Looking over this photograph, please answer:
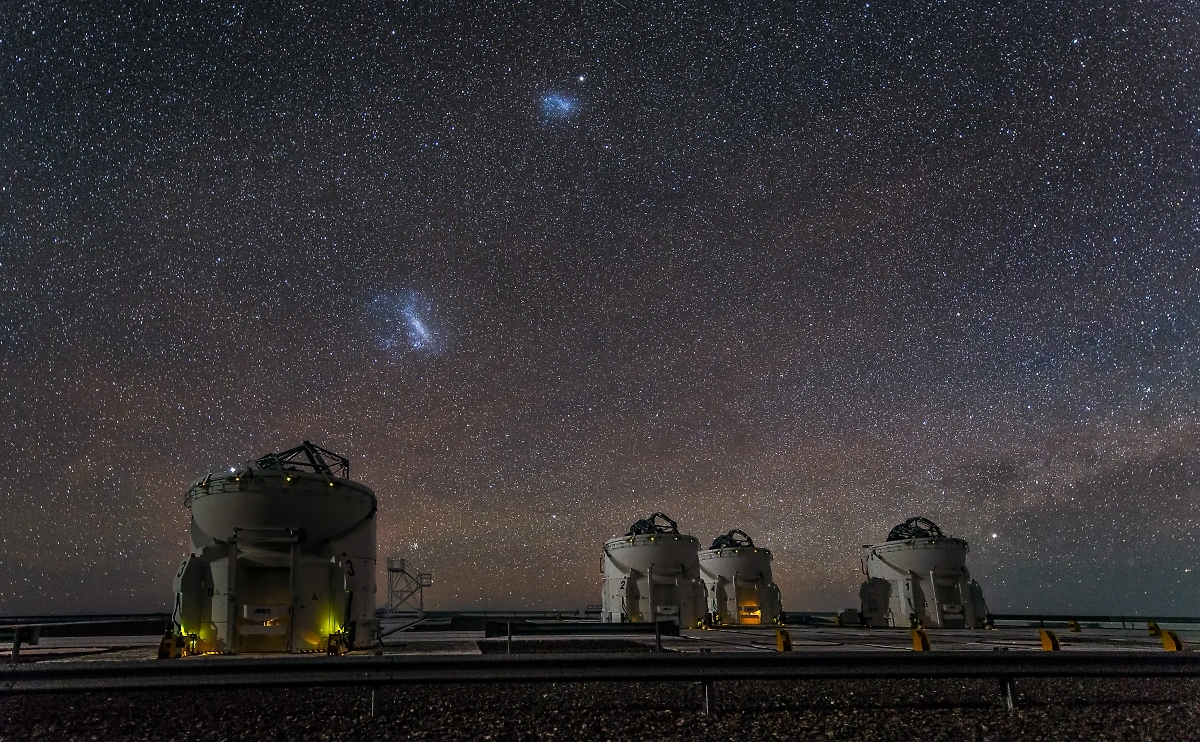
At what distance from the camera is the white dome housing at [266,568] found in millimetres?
18500

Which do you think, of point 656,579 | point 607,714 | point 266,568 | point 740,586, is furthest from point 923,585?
point 607,714

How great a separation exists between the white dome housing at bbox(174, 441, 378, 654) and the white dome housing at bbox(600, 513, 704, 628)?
21729 millimetres

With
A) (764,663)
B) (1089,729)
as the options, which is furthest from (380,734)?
(1089,729)

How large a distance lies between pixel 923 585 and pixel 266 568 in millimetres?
35506

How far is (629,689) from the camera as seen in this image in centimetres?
945

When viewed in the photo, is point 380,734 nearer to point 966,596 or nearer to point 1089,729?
point 1089,729

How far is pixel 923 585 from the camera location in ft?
134

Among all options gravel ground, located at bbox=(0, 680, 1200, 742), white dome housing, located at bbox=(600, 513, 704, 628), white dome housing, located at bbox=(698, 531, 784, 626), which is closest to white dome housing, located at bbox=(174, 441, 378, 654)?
gravel ground, located at bbox=(0, 680, 1200, 742)

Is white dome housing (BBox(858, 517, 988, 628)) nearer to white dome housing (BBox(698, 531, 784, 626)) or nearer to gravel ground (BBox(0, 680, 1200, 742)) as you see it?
white dome housing (BBox(698, 531, 784, 626))

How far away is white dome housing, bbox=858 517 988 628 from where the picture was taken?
3975 cm

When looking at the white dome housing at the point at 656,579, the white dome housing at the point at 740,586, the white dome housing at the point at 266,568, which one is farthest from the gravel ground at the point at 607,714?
the white dome housing at the point at 740,586

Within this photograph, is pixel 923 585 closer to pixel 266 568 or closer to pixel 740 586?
pixel 740 586

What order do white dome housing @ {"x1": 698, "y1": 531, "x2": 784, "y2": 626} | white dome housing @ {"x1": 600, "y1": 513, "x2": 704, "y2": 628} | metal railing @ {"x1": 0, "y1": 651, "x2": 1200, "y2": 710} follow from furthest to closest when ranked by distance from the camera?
white dome housing @ {"x1": 698, "y1": 531, "x2": 784, "y2": 626}, white dome housing @ {"x1": 600, "y1": 513, "x2": 704, "y2": 628}, metal railing @ {"x1": 0, "y1": 651, "x2": 1200, "y2": 710}

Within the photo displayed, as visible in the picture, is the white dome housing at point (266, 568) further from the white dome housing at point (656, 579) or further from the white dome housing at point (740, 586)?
the white dome housing at point (740, 586)
